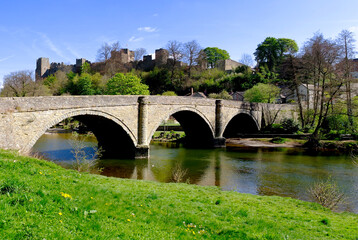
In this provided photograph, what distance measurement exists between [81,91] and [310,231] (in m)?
57.7

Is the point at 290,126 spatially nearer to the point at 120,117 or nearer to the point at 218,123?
the point at 218,123

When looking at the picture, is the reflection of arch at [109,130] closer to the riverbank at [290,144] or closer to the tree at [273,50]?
the riverbank at [290,144]

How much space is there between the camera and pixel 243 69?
2665 inches

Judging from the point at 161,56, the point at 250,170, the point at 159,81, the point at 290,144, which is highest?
the point at 161,56

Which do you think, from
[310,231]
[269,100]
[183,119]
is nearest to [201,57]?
[269,100]

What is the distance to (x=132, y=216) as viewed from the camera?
608cm

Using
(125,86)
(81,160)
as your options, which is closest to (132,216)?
(81,160)

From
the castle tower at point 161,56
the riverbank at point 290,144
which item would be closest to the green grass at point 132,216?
the riverbank at point 290,144

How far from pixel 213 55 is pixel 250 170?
66450 millimetres

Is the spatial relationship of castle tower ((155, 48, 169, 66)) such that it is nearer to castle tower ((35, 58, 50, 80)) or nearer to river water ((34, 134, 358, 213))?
castle tower ((35, 58, 50, 80))

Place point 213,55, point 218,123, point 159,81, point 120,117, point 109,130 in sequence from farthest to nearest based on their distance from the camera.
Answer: point 213,55
point 159,81
point 218,123
point 109,130
point 120,117

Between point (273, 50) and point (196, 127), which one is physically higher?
point (273, 50)

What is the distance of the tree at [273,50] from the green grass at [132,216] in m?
63.5

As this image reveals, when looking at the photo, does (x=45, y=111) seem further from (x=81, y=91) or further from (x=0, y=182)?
(x=81, y=91)
